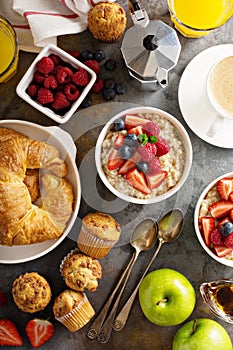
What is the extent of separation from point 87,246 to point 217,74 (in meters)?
0.75

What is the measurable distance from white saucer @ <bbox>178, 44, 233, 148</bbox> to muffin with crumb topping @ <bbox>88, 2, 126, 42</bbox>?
0.97ft

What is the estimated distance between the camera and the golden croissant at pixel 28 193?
75.8 inches

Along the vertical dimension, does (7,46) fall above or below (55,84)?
above

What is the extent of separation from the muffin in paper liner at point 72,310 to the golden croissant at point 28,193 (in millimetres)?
223

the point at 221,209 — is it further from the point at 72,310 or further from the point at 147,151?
the point at 72,310

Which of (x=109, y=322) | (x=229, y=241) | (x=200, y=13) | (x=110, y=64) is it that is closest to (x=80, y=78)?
(x=110, y=64)

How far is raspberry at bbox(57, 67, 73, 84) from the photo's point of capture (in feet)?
6.60

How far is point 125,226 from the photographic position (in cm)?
210

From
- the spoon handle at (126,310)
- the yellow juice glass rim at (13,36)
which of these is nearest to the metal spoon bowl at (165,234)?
the spoon handle at (126,310)

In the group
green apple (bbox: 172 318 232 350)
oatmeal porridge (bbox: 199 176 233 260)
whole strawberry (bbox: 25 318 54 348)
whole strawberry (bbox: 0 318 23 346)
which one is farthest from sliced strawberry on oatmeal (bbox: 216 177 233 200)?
whole strawberry (bbox: 0 318 23 346)

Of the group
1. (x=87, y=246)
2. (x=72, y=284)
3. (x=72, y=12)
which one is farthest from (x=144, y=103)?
(x=72, y=284)

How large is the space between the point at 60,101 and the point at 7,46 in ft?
0.90

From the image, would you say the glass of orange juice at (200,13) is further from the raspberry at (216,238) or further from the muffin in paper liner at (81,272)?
the muffin in paper liner at (81,272)

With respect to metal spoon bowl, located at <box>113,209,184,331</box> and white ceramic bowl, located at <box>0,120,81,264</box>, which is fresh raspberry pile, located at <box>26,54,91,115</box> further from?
metal spoon bowl, located at <box>113,209,184,331</box>
